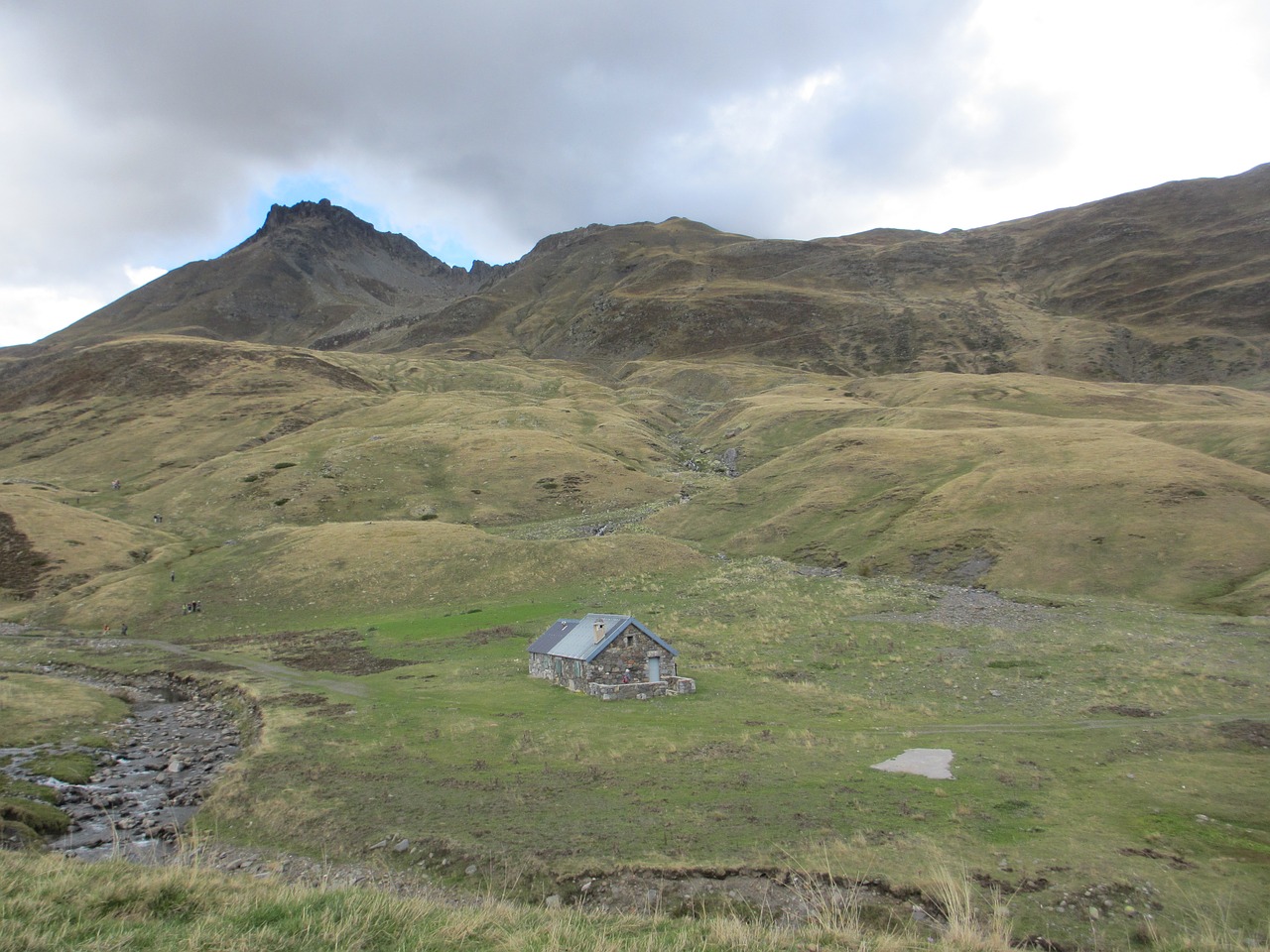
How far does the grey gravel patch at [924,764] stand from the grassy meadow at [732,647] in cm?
56

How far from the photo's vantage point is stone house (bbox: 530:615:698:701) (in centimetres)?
3809

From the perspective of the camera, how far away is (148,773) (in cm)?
3112

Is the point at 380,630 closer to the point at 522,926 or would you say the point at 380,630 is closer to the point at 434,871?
the point at 434,871

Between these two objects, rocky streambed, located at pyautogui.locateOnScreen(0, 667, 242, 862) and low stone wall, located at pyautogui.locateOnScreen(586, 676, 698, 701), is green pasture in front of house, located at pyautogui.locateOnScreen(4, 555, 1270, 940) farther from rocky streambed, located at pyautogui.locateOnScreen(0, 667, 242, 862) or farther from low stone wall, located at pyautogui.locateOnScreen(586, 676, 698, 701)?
rocky streambed, located at pyautogui.locateOnScreen(0, 667, 242, 862)

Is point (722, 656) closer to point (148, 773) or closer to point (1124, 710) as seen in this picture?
point (1124, 710)

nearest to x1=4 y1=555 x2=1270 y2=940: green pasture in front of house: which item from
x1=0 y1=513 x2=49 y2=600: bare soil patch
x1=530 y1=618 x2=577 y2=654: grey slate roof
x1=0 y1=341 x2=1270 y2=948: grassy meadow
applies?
x1=0 y1=341 x2=1270 y2=948: grassy meadow

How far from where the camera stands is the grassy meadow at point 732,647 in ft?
67.8

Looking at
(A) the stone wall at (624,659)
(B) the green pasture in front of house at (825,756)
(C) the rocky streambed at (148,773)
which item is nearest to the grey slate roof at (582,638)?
(A) the stone wall at (624,659)

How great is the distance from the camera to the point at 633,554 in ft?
246

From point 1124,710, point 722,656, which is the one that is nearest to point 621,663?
point 722,656

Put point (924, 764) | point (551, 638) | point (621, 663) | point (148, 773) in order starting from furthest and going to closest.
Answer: point (551, 638) < point (621, 663) < point (148, 773) < point (924, 764)

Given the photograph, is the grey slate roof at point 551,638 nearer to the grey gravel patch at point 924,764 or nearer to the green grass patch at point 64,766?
the grey gravel patch at point 924,764

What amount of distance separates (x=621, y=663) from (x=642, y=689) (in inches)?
65.8

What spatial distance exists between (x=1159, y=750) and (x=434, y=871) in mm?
26562
